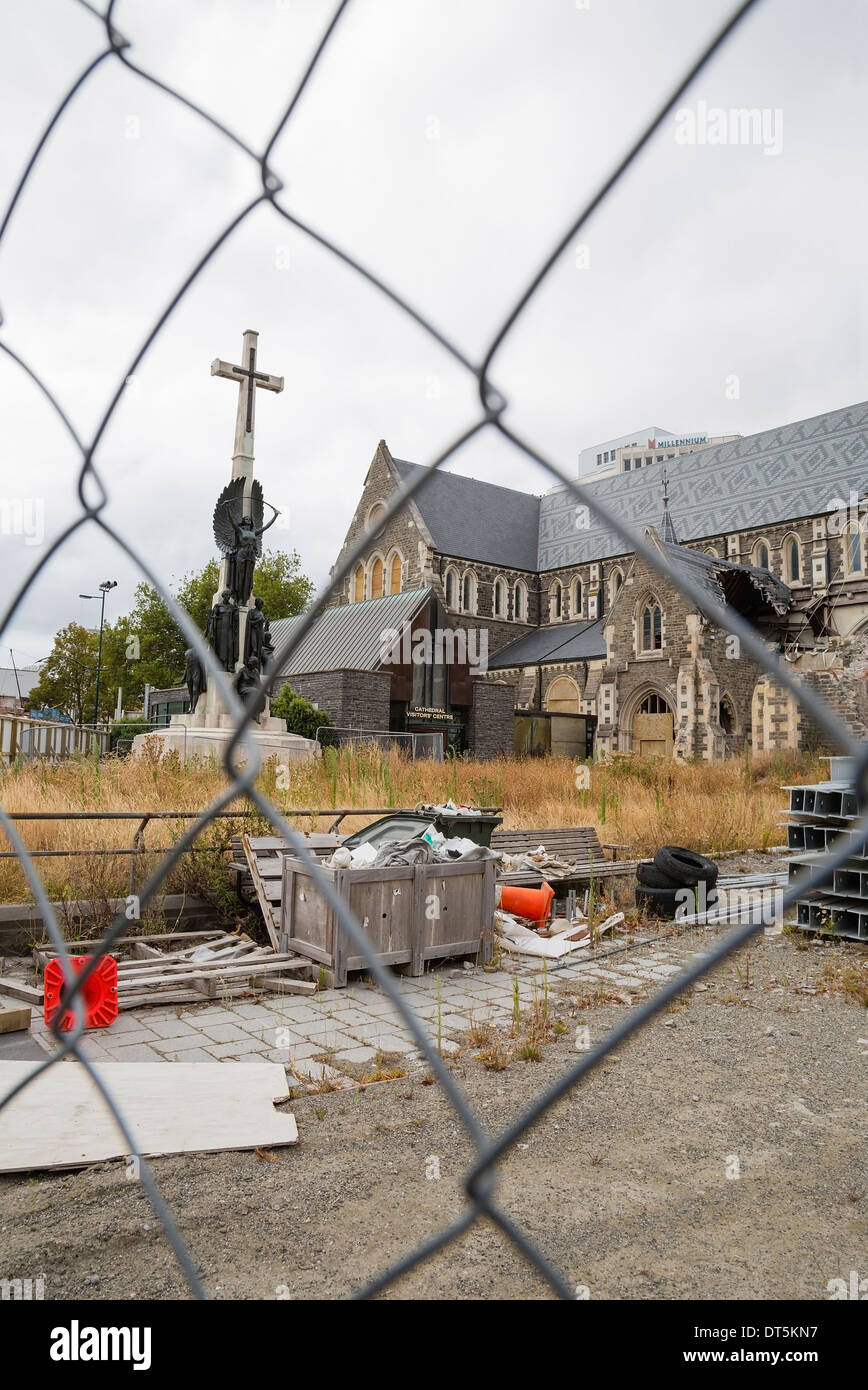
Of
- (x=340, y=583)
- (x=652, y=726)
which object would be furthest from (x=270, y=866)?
(x=652, y=726)

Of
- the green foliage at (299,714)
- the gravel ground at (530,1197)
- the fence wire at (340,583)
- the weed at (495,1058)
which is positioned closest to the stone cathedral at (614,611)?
the green foliage at (299,714)

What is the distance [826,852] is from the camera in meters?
7.77

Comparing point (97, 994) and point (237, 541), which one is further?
point (237, 541)

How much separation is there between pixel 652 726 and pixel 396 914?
2433 centimetres

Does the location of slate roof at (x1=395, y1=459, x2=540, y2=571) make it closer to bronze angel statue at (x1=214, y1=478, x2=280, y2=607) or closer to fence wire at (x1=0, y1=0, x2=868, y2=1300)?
bronze angel statue at (x1=214, y1=478, x2=280, y2=607)

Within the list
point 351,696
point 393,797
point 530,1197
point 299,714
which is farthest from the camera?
point 351,696

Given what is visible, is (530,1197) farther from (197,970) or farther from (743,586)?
(743,586)

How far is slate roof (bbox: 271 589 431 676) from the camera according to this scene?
981 inches

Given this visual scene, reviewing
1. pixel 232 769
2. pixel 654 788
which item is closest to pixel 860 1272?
pixel 232 769

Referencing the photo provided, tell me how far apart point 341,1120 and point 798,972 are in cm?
447

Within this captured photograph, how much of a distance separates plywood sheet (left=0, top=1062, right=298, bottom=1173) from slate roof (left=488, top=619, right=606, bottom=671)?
29.8 metres

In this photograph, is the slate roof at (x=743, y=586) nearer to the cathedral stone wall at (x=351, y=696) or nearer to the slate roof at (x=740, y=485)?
the slate roof at (x=740, y=485)

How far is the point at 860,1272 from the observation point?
2738 mm
